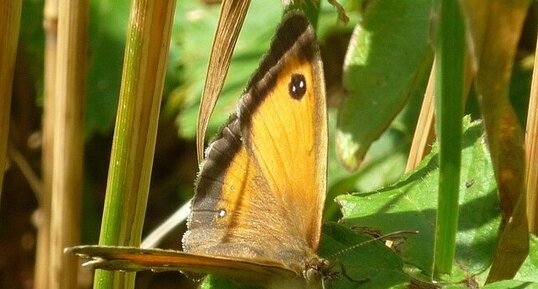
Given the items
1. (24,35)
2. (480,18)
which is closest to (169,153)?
(24,35)

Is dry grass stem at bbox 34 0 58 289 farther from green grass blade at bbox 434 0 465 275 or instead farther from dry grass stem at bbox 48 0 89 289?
green grass blade at bbox 434 0 465 275

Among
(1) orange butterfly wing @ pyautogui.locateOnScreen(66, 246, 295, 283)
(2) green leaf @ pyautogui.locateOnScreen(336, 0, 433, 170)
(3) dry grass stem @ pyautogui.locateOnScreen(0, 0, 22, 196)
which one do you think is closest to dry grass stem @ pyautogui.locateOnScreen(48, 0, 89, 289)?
(3) dry grass stem @ pyautogui.locateOnScreen(0, 0, 22, 196)

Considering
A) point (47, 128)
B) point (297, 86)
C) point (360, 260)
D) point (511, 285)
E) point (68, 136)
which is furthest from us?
point (47, 128)

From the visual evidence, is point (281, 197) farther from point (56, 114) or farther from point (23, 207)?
point (23, 207)

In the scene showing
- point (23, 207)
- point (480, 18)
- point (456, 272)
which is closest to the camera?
point (480, 18)

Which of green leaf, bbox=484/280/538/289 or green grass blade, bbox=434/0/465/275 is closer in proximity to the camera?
green grass blade, bbox=434/0/465/275

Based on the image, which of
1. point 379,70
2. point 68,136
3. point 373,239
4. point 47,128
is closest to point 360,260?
point 373,239

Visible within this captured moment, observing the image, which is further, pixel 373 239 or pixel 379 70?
pixel 373 239

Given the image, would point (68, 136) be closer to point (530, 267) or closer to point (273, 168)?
point (273, 168)
